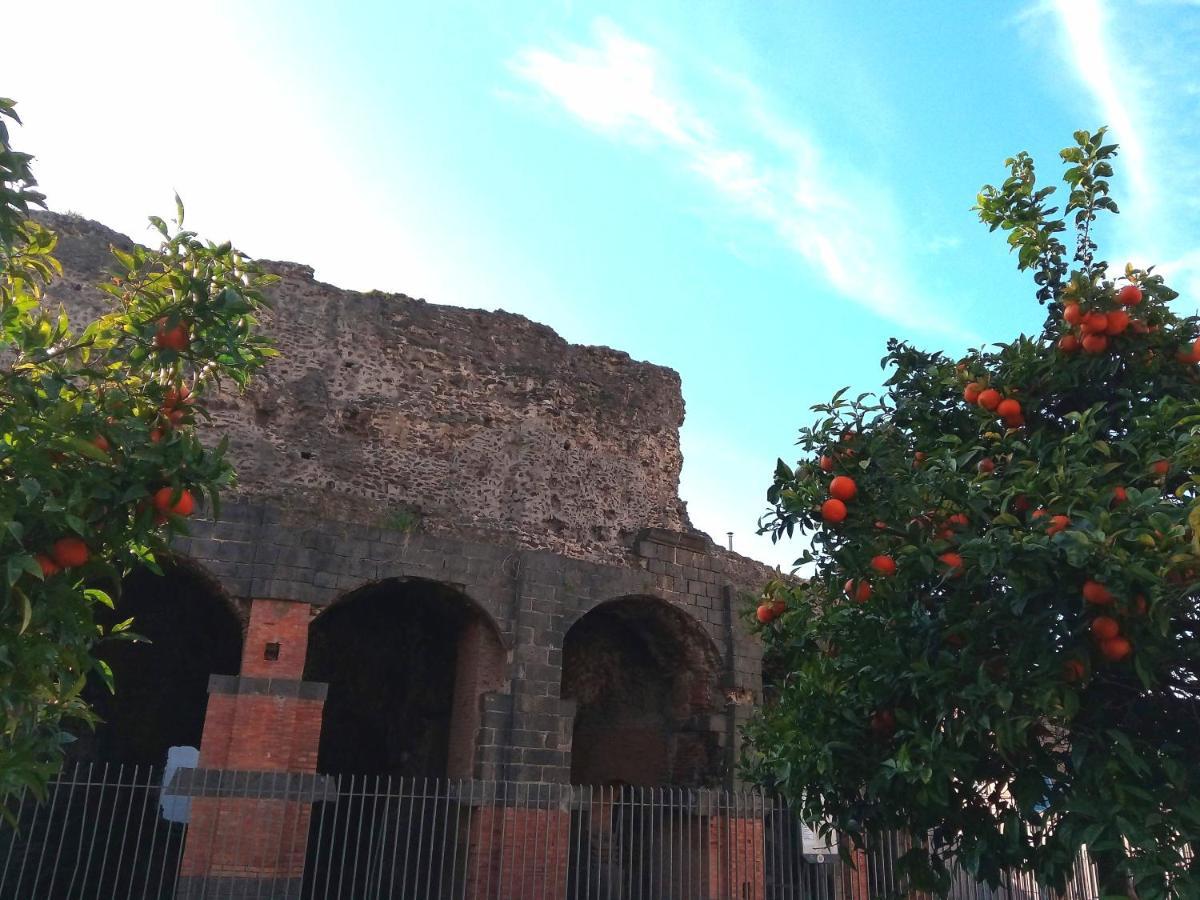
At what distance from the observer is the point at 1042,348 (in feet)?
20.6

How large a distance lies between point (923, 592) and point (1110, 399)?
1.70m

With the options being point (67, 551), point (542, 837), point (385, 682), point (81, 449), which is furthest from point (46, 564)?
point (385, 682)

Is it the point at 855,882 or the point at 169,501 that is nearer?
the point at 169,501

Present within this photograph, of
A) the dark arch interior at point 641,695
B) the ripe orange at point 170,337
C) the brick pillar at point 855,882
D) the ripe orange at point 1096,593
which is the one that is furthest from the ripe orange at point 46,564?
the brick pillar at point 855,882

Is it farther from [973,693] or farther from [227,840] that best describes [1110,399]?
[227,840]

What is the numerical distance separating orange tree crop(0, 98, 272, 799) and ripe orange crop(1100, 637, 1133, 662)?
4014mm

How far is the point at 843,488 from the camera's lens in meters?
5.71

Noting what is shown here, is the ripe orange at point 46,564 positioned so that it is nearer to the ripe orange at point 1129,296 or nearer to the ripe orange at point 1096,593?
the ripe orange at point 1096,593

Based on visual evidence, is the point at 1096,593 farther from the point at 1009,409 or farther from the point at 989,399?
the point at 989,399

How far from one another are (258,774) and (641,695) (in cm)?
543

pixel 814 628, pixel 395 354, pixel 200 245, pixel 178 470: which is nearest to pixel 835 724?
pixel 814 628

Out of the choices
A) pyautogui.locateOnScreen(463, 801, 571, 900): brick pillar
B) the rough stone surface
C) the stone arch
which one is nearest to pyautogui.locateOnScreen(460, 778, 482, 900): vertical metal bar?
pyautogui.locateOnScreen(463, 801, 571, 900): brick pillar

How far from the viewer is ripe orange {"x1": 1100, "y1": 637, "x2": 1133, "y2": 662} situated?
4605 mm

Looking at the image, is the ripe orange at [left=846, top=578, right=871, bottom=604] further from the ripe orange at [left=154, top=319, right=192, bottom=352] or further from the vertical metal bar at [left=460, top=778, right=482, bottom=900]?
the vertical metal bar at [left=460, top=778, right=482, bottom=900]
